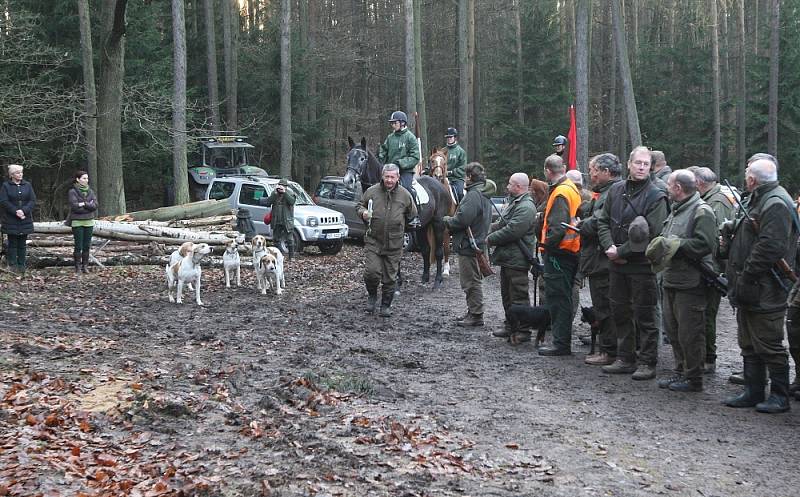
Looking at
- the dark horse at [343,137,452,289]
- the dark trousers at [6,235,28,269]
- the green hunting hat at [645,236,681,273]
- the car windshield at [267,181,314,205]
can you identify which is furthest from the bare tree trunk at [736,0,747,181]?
the green hunting hat at [645,236,681,273]

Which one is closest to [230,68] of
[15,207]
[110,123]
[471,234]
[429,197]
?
[110,123]

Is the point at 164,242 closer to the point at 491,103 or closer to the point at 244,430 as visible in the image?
the point at 244,430

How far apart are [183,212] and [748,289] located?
1499 cm

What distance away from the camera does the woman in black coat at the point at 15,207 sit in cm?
1486

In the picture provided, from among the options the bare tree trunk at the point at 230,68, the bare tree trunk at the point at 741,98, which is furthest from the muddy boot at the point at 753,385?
the bare tree trunk at the point at 741,98

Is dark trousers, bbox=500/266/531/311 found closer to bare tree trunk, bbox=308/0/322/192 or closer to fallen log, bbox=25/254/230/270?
fallen log, bbox=25/254/230/270

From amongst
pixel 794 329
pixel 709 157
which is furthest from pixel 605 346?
pixel 709 157

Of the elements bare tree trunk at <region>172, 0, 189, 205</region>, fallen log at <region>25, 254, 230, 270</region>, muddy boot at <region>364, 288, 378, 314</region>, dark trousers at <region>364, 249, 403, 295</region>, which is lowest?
muddy boot at <region>364, 288, 378, 314</region>

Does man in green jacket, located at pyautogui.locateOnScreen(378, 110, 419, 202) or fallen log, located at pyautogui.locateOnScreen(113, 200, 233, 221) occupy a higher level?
man in green jacket, located at pyautogui.locateOnScreen(378, 110, 419, 202)

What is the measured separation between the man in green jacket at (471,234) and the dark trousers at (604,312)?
253 centimetres

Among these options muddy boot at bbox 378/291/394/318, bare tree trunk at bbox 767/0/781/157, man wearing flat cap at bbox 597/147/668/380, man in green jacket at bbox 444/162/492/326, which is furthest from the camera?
bare tree trunk at bbox 767/0/781/157

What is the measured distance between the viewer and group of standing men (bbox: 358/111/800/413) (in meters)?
7.11

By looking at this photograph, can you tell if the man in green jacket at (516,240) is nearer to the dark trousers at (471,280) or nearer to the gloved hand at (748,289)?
the dark trousers at (471,280)

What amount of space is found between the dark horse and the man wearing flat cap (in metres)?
6.63
